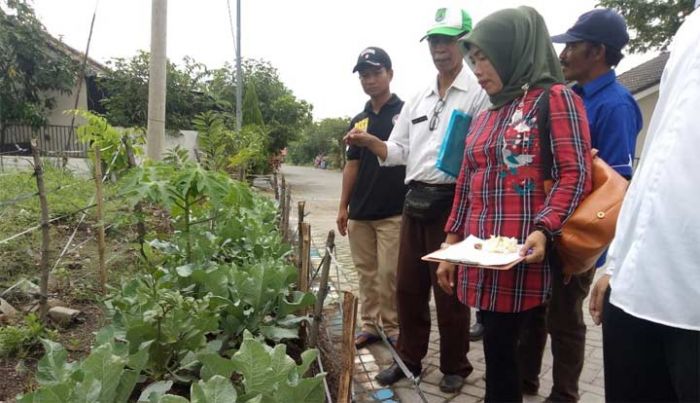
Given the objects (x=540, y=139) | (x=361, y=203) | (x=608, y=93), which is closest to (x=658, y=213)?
(x=540, y=139)

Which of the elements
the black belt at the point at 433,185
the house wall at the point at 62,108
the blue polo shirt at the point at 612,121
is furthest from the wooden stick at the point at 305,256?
the house wall at the point at 62,108

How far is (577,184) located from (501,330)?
0.58 meters

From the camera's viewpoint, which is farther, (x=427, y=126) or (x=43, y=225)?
(x=427, y=126)

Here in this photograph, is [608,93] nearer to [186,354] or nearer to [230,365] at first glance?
[230,365]

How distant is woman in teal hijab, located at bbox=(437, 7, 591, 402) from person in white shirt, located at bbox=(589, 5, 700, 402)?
0.45 m

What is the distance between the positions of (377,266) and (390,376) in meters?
0.88

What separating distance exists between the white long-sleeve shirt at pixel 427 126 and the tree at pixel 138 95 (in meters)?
12.2

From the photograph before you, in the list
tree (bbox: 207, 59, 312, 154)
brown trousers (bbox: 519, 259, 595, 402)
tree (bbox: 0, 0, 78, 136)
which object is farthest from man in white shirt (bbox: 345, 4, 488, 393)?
tree (bbox: 207, 59, 312, 154)

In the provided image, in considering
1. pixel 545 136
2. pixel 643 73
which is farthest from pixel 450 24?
pixel 643 73

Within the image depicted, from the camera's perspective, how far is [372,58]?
120 inches

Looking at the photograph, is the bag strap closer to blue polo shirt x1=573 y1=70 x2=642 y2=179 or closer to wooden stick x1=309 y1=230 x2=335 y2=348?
blue polo shirt x1=573 y1=70 x2=642 y2=179

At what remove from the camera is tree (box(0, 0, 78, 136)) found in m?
11.2

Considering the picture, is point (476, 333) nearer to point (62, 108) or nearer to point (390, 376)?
point (390, 376)

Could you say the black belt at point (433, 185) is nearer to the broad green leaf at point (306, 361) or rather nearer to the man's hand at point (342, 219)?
the man's hand at point (342, 219)
